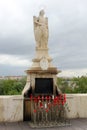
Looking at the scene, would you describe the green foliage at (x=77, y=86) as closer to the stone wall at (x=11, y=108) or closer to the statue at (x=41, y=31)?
the statue at (x=41, y=31)

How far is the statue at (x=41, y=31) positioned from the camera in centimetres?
1078

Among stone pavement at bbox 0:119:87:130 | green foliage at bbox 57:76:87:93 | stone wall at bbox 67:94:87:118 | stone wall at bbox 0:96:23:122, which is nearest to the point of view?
stone pavement at bbox 0:119:87:130

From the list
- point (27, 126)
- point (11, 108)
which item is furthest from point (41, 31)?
point (27, 126)

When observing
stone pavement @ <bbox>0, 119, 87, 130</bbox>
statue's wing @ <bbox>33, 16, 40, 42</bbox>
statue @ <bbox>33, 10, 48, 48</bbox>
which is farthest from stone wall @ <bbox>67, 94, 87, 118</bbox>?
statue's wing @ <bbox>33, 16, 40, 42</bbox>

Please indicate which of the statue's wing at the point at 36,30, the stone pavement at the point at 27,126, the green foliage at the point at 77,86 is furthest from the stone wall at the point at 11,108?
the green foliage at the point at 77,86

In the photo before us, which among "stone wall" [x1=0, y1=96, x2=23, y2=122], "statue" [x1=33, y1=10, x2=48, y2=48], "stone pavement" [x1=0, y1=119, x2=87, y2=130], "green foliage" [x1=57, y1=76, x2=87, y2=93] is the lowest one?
"stone pavement" [x1=0, y1=119, x2=87, y2=130]

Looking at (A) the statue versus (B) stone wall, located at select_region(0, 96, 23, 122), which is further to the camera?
(A) the statue

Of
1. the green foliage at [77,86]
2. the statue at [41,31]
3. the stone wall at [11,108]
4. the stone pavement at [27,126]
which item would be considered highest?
the statue at [41,31]

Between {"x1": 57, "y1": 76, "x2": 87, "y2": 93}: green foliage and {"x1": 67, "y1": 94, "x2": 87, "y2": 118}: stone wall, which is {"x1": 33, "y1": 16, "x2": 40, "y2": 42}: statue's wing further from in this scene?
{"x1": 57, "y1": 76, "x2": 87, "y2": 93}: green foliage

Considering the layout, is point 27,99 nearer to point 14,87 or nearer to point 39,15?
point 39,15

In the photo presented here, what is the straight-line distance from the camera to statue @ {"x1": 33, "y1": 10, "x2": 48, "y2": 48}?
10781mm

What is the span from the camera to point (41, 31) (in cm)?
1077

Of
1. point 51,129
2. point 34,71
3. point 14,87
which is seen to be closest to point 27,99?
point 34,71

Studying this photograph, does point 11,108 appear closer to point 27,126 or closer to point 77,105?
point 27,126
